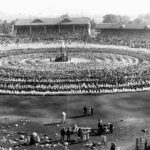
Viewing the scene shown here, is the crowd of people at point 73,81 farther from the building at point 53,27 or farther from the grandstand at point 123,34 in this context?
the building at point 53,27

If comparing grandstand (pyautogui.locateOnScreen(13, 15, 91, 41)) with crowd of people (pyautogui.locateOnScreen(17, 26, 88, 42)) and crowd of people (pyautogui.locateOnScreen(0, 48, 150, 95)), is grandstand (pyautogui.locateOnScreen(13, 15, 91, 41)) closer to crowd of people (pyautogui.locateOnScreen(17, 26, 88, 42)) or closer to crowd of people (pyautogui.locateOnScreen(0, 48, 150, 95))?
crowd of people (pyautogui.locateOnScreen(17, 26, 88, 42))

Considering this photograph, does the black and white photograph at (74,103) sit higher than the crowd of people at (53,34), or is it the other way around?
the crowd of people at (53,34)

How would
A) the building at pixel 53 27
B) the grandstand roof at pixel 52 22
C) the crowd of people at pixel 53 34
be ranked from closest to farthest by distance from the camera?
the crowd of people at pixel 53 34, the building at pixel 53 27, the grandstand roof at pixel 52 22

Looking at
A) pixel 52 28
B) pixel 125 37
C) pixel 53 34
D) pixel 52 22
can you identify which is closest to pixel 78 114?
pixel 125 37

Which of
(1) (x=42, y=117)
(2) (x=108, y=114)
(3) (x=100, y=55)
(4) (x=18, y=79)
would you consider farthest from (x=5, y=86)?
(3) (x=100, y=55)

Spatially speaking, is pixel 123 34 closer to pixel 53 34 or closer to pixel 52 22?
pixel 53 34

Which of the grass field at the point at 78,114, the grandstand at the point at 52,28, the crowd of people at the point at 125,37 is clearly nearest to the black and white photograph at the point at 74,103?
the grass field at the point at 78,114
